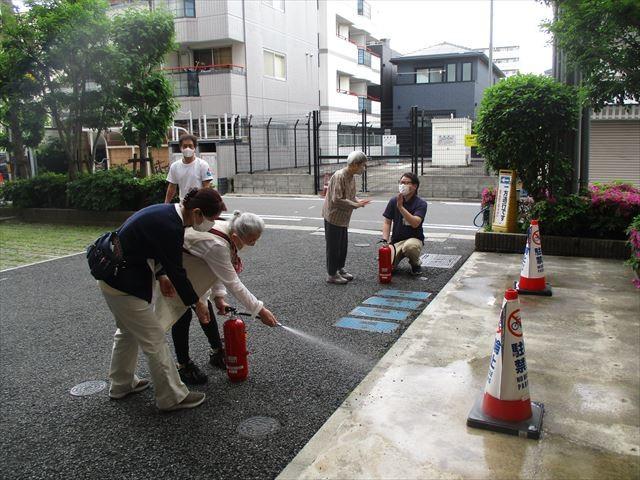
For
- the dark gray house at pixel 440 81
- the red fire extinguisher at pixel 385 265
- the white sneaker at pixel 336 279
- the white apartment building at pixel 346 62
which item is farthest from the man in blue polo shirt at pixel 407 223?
the dark gray house at pixel 440 81

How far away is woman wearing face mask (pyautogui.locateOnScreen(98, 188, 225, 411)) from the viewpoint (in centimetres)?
336

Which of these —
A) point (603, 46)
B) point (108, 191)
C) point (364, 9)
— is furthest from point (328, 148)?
point (603, 46)

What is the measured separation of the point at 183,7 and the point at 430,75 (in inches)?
713

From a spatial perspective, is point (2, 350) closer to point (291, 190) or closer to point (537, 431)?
point (537, 431)

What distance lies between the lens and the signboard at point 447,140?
24.1 m

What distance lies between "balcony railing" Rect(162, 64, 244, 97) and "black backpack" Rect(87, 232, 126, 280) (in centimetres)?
2153

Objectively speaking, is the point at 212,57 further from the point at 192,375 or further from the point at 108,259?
the point at 108,259

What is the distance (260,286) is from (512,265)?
349cm

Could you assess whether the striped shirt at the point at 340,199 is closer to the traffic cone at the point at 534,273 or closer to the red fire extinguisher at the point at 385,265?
the red fire extinguisher at the point at 385,265

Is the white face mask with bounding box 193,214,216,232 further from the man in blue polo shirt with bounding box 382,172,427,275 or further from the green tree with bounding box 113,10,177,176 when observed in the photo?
the green tree with bounding box 113,10,177,176

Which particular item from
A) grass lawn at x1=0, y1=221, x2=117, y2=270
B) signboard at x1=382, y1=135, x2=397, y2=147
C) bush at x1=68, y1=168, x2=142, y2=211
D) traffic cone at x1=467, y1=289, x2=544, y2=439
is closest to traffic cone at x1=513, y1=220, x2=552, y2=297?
traffic cone at x1=467, y1=289, x2=544, y2=439

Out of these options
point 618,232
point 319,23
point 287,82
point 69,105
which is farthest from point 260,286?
point 319,23

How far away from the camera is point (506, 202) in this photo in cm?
838

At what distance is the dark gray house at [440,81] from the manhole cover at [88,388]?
31.8m
